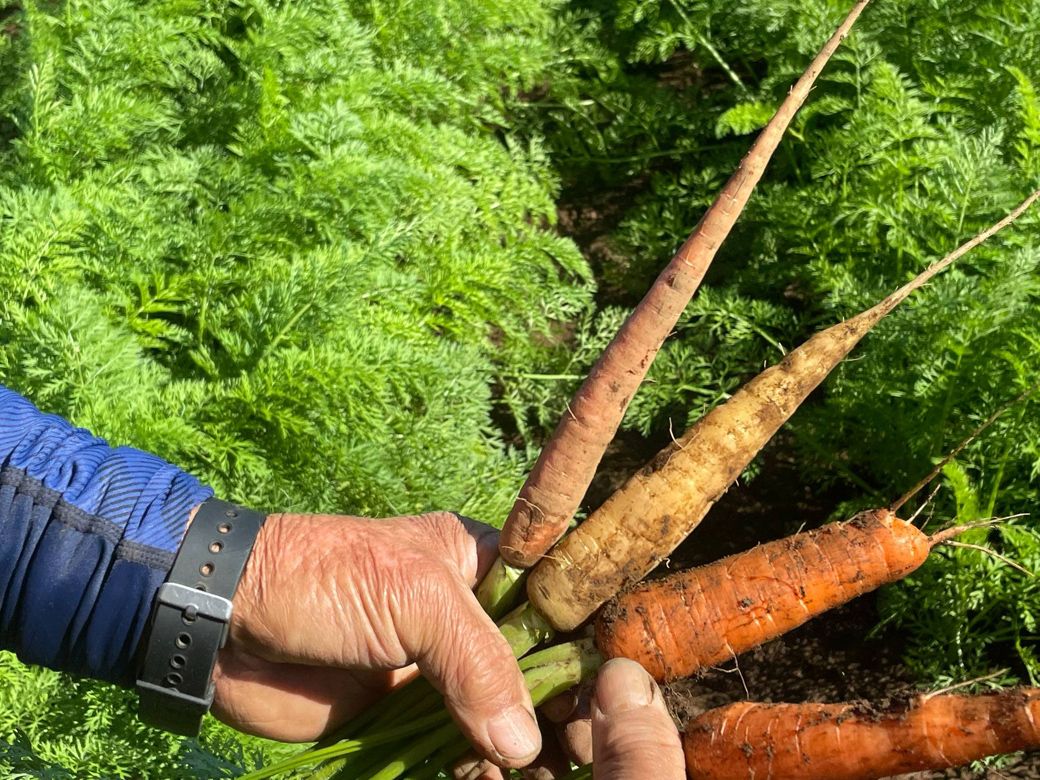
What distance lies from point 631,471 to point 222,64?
222 centimetres

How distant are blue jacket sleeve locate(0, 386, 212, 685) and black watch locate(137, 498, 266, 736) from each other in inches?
1.5

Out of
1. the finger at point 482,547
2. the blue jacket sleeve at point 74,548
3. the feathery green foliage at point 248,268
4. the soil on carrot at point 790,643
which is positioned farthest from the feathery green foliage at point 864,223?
the blue jacket sleeve at point 74,548

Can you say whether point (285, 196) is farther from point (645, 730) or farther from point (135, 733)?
point (645, 730)

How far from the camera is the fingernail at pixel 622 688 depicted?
7.01 ft

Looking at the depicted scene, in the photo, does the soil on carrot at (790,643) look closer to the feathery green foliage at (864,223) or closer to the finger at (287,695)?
the feathery green foliage at (864,223)

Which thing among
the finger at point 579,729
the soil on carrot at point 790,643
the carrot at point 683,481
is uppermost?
the carrot at point 683,481

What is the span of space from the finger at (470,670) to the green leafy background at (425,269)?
79 centimetres

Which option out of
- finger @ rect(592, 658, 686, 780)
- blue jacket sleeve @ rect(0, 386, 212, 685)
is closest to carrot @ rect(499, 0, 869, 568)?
finger @ rect(592, 658, 686, 780)

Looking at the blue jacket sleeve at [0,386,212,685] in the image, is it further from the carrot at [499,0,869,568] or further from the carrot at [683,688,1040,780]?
the carrot at [683,688,1040,780]

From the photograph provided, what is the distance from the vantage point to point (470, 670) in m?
2.09

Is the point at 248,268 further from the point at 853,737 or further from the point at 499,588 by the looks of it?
the point at 853,737

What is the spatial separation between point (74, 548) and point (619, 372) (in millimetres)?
1201

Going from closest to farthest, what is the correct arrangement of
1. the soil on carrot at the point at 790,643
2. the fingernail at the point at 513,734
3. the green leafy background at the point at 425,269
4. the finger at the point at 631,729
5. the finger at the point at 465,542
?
the finger at the point at 631,729
the fingernail at the point at 513,734
the finger at the point at 465,542
the green leafy background at the point at 425,269
the soil on carrot at the point at 790,643

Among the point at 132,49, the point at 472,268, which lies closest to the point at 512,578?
the point at 472,268
